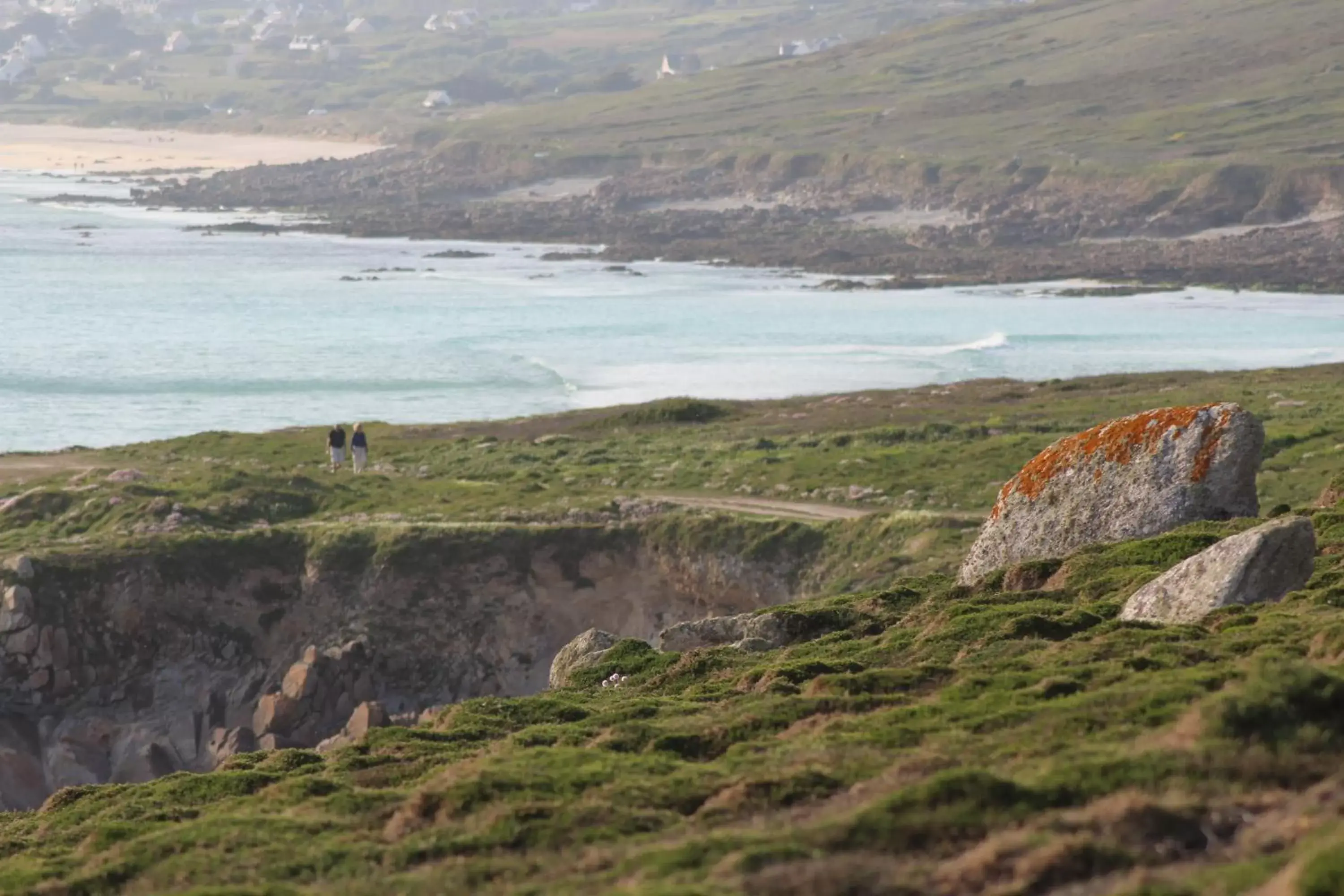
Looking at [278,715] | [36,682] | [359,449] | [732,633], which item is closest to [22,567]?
[36,682]

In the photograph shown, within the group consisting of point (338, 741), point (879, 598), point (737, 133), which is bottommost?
point (338, 741)

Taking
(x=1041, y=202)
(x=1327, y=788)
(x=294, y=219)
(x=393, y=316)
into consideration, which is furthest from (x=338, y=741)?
(x=294, y=219)

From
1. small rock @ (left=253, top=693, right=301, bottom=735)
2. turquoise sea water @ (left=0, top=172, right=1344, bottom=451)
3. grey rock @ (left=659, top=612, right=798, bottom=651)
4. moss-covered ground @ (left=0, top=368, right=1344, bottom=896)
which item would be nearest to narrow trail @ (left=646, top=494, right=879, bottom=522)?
small rock @ (left=253, top=693, right=301, bottom=735)

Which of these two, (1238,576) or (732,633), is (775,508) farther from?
(1238,576)

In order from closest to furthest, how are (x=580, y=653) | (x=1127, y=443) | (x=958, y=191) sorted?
(x=1127, y=443) < (x=580, y=653) < (x=958, y=191)

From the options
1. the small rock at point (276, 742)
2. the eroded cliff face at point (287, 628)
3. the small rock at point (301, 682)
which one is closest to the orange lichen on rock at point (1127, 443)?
the eroded cliff face at point (287, 628)

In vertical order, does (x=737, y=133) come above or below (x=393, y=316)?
above

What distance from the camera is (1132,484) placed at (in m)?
25.7

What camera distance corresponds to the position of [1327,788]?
36.3 feet

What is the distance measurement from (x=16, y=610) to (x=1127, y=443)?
23045 millimetres

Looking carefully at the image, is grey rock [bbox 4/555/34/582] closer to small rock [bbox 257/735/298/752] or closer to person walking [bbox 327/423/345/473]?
small rock [bbox 257/735/298/752]

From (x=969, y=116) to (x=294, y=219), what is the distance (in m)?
75.3

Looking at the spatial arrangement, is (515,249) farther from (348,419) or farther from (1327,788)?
(1327,788)

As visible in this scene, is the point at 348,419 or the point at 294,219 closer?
the point at 348,419
